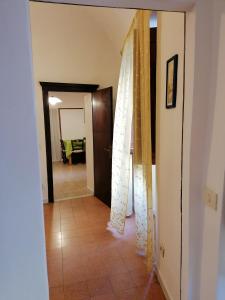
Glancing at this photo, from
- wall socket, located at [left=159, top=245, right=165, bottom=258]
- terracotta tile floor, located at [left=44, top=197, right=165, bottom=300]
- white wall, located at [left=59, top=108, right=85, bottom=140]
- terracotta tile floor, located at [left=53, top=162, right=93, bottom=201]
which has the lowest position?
terracotta tile floor, located at [left=44, top=197, right=165, bottom=300]

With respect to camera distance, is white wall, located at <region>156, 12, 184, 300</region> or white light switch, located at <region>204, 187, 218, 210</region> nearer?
white light switch, located at <region>204, 187, 218, 210</region>

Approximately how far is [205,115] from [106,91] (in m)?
2.42

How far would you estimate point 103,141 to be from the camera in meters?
3.74

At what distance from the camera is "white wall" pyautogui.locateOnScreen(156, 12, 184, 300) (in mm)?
1501

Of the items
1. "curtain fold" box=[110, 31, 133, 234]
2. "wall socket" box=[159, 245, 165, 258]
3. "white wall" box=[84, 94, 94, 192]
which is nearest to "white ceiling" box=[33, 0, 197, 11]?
"curtain fold" box=[110, 31, 133, 234]

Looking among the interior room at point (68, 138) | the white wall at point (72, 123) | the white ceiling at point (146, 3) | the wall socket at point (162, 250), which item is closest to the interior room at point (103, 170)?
the wall socket at point (162, 250)

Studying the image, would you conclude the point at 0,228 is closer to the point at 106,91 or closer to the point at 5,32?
the point at 5,32

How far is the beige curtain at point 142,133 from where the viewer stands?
192cm

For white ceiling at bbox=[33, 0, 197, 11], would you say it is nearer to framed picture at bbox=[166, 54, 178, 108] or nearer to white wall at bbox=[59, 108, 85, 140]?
framed picture at bbox=[166, 54, 178, 108]

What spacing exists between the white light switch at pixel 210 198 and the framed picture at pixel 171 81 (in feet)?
2.13

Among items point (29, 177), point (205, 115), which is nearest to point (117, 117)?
point (205, 115)

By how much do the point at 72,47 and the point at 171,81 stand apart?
9.13 feet

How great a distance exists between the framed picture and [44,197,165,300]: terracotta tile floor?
1.64m

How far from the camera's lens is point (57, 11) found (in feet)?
11.4
